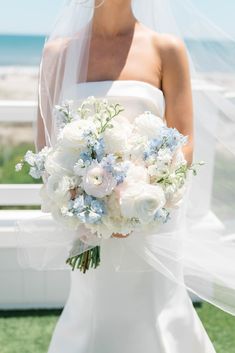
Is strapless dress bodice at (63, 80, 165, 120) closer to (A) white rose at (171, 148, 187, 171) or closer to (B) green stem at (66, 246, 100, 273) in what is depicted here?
(A) white rose at (171, 148, 187, 171)

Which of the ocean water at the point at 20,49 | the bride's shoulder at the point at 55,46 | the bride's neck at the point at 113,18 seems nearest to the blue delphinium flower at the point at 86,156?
the bride's shoulder at the point at 55,46

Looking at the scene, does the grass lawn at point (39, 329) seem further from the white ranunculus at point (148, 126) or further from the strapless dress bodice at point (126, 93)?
the white ranunculus at point (148, 126)

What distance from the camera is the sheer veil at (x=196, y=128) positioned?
252 cm

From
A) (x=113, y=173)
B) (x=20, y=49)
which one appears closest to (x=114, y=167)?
(x=113, y=173)

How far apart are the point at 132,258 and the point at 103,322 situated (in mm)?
371

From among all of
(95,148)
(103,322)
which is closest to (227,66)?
(95,148)

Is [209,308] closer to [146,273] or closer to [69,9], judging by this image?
[146,273]

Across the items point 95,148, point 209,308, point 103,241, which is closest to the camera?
point 95,148

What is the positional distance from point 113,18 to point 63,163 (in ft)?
2.74

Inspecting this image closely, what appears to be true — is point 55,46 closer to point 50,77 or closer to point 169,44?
point 50,77

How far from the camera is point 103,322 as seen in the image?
263 centimetres

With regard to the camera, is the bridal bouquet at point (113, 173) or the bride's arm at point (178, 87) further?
the bride's arm at point (178, 87)

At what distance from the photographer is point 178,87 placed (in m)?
2.49

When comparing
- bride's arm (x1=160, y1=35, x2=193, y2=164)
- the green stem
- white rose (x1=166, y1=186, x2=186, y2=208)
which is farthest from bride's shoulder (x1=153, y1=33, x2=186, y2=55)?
the green stem
